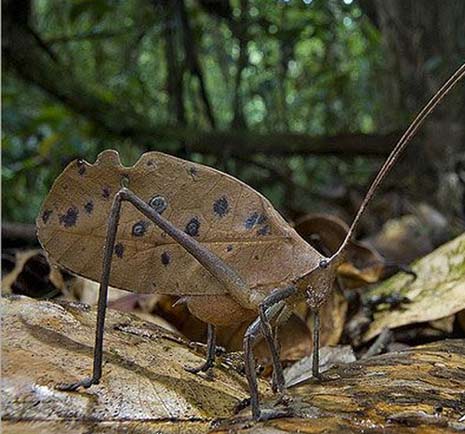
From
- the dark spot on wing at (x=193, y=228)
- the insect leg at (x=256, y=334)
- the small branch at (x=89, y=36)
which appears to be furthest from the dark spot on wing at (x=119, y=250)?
the small branch at (x=89, y=36)

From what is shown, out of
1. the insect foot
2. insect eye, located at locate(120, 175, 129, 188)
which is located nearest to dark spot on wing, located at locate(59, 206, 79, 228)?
→ insect eye, located at locate(120, 175, 129, 188)

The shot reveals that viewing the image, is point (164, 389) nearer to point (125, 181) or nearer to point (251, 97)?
point (125, 181)

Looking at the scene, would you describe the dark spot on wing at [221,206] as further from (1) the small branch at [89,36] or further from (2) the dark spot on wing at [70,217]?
(1) the small branch at [89,36]

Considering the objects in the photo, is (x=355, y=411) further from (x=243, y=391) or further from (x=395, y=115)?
(x=395, y=115)

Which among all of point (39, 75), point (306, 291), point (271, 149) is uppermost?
point (39, 75)

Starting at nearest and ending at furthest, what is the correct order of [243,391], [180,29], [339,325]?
[243,391], [339,325], [180,29]

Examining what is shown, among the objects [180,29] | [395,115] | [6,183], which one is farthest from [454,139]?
[6,183]
